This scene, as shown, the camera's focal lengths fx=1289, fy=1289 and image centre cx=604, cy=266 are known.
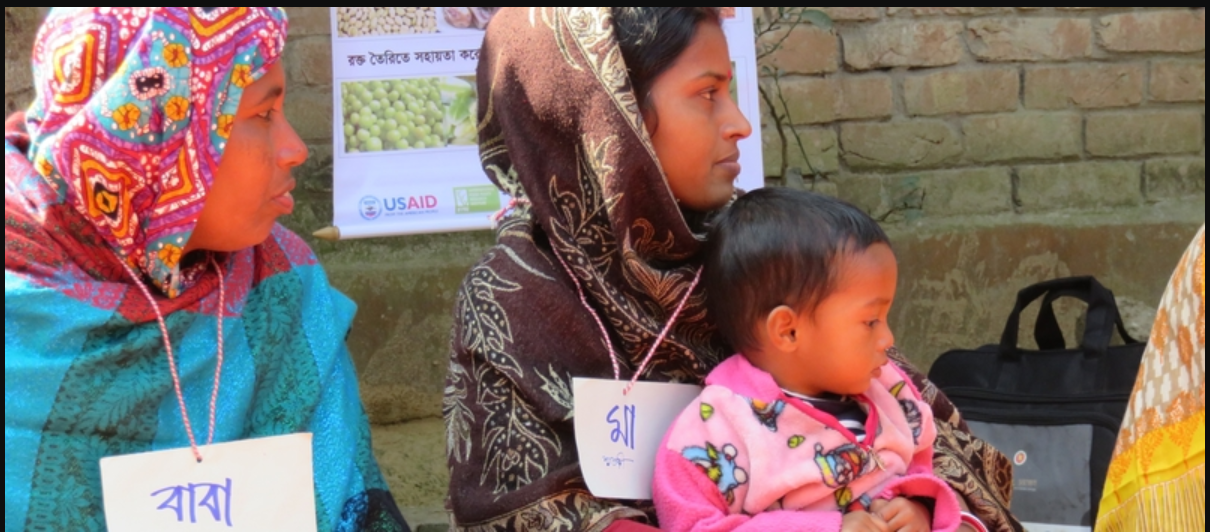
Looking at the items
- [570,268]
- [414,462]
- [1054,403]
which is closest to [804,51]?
[1054,403]

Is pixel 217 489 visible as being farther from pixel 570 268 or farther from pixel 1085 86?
pixel 1085 86

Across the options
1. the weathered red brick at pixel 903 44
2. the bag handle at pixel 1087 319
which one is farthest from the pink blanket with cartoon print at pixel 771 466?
the weathered red brick at pixel 903 44

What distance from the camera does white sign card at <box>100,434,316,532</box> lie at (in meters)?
1.84

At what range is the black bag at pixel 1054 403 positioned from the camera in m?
2.88

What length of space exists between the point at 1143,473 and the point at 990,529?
0.87 feet

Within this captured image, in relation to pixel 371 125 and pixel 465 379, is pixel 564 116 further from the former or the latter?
pixel 371 125

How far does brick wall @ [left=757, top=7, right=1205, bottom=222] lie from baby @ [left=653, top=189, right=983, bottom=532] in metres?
2.28

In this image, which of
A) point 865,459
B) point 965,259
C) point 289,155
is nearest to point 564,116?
point 289,155

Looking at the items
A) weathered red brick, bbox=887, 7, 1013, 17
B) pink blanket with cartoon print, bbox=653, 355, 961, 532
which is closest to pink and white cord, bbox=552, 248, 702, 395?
pink blanket with cartoon print, bbox=653, 355, 961, 532

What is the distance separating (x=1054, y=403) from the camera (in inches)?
116

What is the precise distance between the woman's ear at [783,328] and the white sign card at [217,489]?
28.8 inches

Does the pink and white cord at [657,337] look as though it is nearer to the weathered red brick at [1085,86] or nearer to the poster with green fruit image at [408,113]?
the poster with green fruit image at [408,113]

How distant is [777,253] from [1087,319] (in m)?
1.35

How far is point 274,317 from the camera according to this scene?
210 cm
